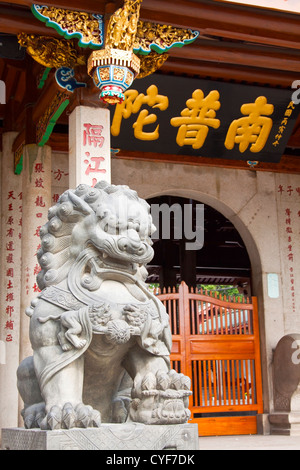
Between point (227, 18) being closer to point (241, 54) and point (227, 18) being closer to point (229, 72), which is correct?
point (241, 54)

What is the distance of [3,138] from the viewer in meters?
7.58

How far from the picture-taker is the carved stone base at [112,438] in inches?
100

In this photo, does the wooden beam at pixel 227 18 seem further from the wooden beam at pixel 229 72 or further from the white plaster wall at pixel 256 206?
the white plaster wall at pixel 256 206

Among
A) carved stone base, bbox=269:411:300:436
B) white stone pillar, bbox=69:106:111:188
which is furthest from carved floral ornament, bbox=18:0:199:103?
carved stone base, bbox=269:411:300:436

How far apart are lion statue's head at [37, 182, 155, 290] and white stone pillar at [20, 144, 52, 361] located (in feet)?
10.4

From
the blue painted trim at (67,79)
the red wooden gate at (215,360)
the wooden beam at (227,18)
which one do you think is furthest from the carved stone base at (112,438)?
the red wooden gate at (215,360)

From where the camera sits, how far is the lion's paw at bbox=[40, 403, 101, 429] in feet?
8.43

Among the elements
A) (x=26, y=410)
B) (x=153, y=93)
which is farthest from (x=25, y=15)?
(x=26, y=410)

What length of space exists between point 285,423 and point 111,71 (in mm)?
4493

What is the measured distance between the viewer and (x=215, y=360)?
7.61m

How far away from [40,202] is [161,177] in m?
2.03

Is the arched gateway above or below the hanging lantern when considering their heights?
below

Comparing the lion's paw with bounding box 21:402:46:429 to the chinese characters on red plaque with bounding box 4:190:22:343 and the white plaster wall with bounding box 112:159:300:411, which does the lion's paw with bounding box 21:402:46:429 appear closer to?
the chinese characters on red plaque with bounding box 4:190:22:343

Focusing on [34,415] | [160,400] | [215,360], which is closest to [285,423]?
[215,360]
